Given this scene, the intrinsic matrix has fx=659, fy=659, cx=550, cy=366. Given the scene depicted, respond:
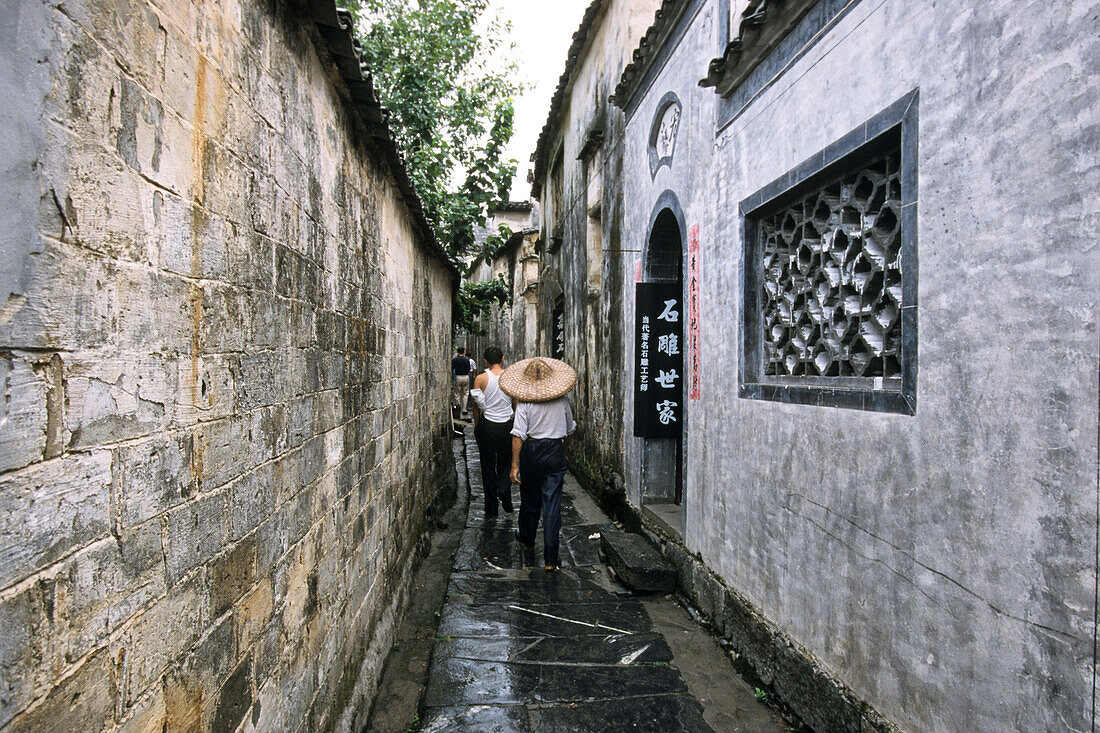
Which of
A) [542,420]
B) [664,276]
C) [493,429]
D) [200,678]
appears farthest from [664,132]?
[200,678]

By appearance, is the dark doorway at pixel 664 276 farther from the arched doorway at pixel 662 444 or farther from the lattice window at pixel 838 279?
the lattice window at pixel 838 279

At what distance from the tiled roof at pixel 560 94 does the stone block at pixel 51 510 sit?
942cm

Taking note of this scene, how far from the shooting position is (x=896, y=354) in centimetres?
292

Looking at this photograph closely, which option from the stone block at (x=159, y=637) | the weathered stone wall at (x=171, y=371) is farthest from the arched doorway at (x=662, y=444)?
the stone block at (x=159, y=637)

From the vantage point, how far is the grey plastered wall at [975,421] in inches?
77.4

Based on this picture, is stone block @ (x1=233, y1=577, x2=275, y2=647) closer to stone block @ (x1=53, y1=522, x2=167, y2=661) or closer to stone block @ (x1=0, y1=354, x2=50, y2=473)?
stone block @ (x1=53, y1=522, x2=167, y2=661)

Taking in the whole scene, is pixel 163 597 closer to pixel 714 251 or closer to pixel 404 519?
pixel 404 519

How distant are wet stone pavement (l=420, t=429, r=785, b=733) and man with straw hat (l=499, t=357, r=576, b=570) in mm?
515

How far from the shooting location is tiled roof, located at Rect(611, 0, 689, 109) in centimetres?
583

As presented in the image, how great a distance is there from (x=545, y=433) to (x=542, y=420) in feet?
0.39

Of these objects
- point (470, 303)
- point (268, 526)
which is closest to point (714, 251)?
point (268, 526)

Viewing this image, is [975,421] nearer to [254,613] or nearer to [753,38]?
[254,613]

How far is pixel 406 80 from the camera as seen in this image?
9.40 m

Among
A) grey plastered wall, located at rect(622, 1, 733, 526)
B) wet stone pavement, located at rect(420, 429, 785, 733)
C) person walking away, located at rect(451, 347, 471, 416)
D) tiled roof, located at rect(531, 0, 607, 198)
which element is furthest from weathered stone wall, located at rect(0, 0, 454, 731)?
person walking away, located at rect(451, 347, 471, 416)
